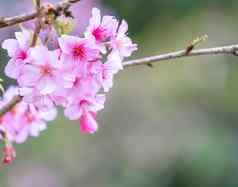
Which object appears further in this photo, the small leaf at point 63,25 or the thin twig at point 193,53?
the thin twig at point 193,53

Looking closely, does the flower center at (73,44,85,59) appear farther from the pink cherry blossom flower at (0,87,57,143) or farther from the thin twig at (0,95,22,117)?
the pink cherry blossom flower at (0,87,57,143)

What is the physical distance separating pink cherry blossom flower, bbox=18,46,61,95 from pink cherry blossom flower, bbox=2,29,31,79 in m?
0.01

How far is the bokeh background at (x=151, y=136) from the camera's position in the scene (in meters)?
4.54

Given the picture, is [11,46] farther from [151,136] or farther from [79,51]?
[151,136]

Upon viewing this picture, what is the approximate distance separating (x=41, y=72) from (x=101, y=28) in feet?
0.42

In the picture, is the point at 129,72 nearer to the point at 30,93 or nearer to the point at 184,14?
the point at 184,14

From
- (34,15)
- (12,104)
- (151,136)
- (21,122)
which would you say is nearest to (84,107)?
(12,104)

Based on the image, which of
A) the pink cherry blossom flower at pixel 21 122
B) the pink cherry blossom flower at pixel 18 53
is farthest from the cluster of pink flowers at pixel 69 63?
the pink cherry blossom flower at pixel 21 122

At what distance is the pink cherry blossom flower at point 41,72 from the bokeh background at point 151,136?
2.87 meters

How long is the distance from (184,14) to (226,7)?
350mm

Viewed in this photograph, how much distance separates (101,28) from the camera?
4.45ft

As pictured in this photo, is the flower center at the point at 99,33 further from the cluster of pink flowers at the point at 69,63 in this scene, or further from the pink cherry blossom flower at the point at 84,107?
the pink cherry blossom flower at the point at 84,107

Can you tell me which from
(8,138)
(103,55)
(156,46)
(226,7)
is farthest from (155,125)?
(103,55)

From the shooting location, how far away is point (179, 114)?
5059mm
